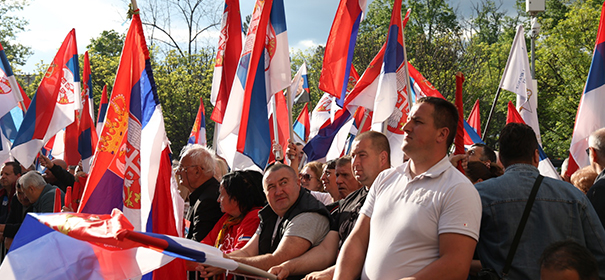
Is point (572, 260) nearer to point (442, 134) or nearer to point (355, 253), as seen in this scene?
point (442, 134)

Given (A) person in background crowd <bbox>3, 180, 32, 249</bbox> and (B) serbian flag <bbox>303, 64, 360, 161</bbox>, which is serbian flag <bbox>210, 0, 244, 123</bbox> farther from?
(A) person in background crowd <bbox>3, 180, 32, 249</bbox>

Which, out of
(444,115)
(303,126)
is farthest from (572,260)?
(303,126)

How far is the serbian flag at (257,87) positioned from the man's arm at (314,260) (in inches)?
91.0

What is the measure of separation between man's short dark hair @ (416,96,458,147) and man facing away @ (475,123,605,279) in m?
0.42

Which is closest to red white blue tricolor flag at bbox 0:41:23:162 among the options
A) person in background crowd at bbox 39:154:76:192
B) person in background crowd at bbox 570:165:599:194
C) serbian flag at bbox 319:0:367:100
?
person in background crowd at bbox 39:154:76:192

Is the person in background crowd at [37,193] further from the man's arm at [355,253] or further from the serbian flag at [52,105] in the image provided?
the man's arm at [355,253]

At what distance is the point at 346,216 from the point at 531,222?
4.65 ft

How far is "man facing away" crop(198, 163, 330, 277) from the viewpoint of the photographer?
4160 millimetres

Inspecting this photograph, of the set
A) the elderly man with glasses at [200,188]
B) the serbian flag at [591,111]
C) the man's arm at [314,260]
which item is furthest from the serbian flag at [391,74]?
the man's arm at [314,260]

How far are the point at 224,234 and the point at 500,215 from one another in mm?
2789

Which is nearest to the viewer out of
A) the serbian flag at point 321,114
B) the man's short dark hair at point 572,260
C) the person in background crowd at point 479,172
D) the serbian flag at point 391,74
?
the man's short dark hair at point 572,260

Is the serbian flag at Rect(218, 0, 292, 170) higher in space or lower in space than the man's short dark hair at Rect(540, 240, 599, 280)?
higher

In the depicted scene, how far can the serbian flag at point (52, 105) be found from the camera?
913cm

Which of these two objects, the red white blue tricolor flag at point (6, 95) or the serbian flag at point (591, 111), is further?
the red white blue tricolor flag at point (6, 95)
